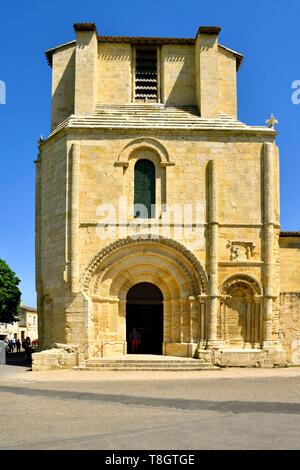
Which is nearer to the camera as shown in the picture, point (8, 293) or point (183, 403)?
point (183, 403)

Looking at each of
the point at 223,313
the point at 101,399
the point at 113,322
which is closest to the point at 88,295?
the point at 113,322

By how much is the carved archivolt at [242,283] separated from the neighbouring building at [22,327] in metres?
43.1

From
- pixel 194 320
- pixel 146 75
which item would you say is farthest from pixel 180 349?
pixel 146 75

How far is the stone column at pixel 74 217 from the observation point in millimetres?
20234

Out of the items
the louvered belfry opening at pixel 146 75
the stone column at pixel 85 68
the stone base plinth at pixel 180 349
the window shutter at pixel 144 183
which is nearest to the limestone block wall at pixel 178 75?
the louvered belfry opening at pixel 146 75

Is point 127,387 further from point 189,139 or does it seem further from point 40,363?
point 189,139

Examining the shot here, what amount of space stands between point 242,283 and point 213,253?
1478 millimetres

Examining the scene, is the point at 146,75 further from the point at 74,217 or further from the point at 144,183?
the point at 74,217

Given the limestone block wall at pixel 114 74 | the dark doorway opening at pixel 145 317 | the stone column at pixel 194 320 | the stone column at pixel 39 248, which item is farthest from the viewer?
the limestone block wall at pixel 114 74

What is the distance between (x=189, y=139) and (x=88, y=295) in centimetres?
642

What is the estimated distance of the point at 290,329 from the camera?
21172 mm

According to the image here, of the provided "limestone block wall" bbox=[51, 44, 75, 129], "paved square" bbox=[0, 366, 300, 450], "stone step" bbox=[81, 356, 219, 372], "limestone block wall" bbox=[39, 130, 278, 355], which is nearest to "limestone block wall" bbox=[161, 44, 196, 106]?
"limestone block wall" bbox=[39, 130, 278, 355]

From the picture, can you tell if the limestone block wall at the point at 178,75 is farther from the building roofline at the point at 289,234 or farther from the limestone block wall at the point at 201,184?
the building roofline at the point at 289,234

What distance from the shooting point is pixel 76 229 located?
20.4m
